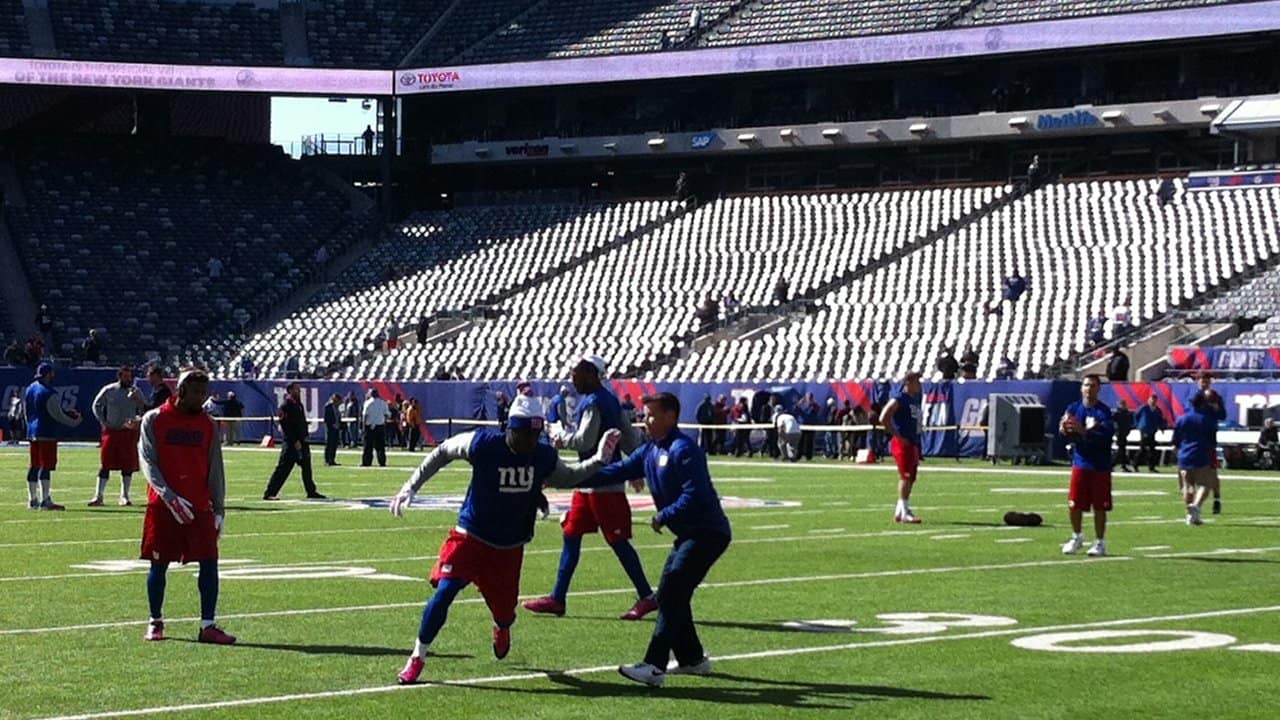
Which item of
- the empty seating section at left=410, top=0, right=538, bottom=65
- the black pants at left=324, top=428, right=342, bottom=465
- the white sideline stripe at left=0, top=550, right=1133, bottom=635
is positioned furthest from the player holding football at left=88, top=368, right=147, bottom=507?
the empty seating section at left=410, top=0, right=538, bottom=65

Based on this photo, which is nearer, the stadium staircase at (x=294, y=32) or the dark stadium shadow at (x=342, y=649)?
the dark stadium shadow at (x=342, y=649)

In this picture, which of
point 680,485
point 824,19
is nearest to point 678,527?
point 680,485

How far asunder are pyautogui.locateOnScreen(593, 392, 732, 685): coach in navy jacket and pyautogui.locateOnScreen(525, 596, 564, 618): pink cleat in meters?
2.97

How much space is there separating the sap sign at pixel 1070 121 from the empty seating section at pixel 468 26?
21268 mm

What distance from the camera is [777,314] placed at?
57.5 meters

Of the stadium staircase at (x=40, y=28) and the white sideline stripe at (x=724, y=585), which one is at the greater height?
the stadium staircase at (x=40, y=28)

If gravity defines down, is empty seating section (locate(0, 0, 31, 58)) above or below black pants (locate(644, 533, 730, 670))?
above

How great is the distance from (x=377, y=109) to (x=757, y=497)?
49.1 metres

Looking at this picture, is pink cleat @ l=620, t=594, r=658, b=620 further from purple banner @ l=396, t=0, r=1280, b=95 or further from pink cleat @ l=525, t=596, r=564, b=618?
purple banner @ l=396, t=0, r=1280, b=95

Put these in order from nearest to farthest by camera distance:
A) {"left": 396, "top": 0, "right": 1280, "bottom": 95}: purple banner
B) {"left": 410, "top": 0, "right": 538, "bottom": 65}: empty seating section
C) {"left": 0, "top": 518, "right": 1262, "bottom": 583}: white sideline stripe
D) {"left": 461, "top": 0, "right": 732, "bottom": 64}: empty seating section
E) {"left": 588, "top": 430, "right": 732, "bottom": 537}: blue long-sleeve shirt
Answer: {"left": 588, "top": 430, "right": 732, "bottom": 537}: blue long-sleeve shirt → {"left": 0, "top": 518, "right": 1262, "bottom": 583}: white sideline stripe → {"left": 396, "top": 0, "right": 1280, "bottom": 95}: purple banner → {"left": 461, "top": 0, "right": 732, "bottom": 64}: empty seating section → {"left": 410, "top": 0, "right": 538, "bottom": 65}: empty seating section

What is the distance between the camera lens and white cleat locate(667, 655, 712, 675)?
1238cm

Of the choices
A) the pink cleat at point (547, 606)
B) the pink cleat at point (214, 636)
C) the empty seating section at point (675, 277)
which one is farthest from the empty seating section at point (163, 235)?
the pink cleat at point (214, 636)

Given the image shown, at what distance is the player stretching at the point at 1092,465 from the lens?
20578 millimetres

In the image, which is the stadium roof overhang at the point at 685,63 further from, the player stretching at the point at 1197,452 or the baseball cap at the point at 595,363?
the baseball cap at the point at 595,363
